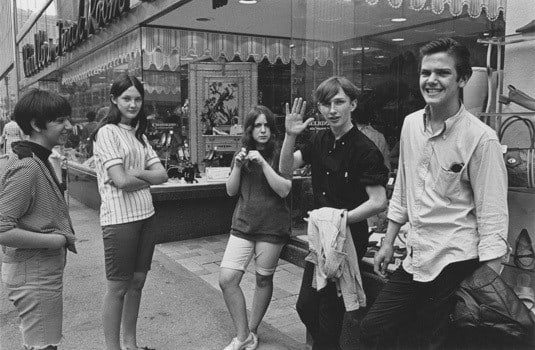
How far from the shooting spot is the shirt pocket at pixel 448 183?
7.86 feet

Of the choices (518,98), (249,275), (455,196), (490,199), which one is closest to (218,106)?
(249,275)

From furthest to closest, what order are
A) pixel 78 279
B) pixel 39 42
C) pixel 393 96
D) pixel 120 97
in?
pixel 39 42 → pixel 393 96 → pixel 78 279 → pixel 120 97

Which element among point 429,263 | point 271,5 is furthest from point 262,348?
point 271,5

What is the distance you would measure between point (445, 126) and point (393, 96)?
202 inches

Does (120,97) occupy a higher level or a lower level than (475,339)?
higher

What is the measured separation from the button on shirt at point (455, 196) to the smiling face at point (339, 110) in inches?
22.5

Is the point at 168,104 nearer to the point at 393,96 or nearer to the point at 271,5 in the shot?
the point at 271,5

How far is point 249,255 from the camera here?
3859 millimetres

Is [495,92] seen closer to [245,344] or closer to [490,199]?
[490,199]

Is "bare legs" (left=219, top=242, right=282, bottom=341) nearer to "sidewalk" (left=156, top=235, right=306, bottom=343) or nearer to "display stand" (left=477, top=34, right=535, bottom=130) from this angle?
"sidewalk" (left=156, top=235, right=306, bottom=343)

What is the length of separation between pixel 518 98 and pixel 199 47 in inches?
282

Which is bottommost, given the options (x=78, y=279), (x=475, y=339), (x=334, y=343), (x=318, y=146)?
(x=78, y=279)

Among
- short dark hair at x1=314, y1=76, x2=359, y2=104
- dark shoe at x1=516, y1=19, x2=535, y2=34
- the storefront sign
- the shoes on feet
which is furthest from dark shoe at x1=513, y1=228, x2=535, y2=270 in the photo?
the storefront sign

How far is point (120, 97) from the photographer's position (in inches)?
145
